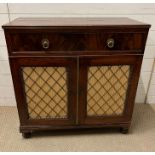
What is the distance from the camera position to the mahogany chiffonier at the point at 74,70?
104cm

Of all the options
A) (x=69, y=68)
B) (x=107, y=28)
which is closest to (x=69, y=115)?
(x=69, y=68)

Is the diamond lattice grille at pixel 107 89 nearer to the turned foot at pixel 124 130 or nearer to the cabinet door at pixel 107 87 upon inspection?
the cabinet door at pixel 107 87

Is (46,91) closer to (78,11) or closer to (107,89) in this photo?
(107,89)

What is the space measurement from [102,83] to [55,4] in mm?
636

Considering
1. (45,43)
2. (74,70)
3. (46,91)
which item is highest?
(45,43)

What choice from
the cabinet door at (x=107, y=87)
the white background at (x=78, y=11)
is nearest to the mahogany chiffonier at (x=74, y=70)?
the cabinet door at (x=107, y=87)

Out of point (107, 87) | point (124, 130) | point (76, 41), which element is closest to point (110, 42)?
point (76, 41)

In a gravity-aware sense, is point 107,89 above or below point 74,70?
below

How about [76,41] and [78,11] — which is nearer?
[76,41]

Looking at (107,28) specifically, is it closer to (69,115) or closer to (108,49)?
(108,49)

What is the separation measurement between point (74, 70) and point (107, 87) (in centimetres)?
23

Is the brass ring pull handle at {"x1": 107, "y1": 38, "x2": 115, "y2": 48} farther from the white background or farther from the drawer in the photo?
the white background

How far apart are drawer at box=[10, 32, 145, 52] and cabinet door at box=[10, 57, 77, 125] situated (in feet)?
0.22

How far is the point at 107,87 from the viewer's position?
122 cm
